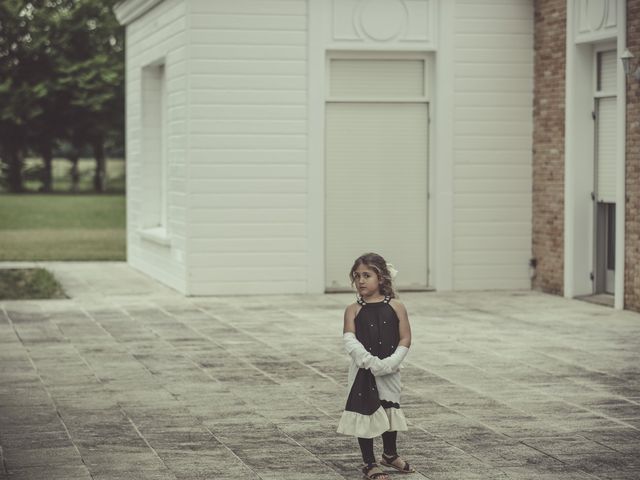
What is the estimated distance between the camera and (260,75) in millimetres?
17062

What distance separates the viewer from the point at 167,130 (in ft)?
61.9

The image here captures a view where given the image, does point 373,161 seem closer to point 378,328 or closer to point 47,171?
point 378,328

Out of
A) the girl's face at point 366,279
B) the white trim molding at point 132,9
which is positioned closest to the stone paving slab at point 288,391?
the girl's face at point 366,279

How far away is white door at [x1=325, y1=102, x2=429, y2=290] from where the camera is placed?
17.4m

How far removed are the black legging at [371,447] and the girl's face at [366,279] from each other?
0.76m

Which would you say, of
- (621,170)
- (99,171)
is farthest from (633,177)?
(99,171)

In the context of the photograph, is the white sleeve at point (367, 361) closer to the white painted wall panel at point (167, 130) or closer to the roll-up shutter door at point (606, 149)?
the roll-up shutter door at point (606, 149)

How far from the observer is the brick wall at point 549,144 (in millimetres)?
16781

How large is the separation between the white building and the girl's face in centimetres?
981

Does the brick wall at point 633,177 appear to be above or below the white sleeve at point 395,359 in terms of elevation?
above

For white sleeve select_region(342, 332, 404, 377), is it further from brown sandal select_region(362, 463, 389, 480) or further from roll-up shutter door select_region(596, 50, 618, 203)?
roll-up shutter door select_region(596, 50, 618, 203)

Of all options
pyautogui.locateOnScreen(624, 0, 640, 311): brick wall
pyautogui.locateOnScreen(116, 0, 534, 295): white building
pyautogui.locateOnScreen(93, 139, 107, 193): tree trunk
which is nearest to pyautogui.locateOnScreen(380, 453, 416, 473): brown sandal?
pyautogui.locateOnScreen(624, 0, 640, 311): brick wall

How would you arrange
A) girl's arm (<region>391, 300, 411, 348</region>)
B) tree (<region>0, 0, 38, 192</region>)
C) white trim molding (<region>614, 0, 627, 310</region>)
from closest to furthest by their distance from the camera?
girl's arm (<region>391, 300, 411, 348</region>) → white trim molding (<region>614, 0, 627, 310</region>) → tree (<region>0, 0, 38, 192</region>)

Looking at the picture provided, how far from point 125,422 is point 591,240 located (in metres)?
8.81
